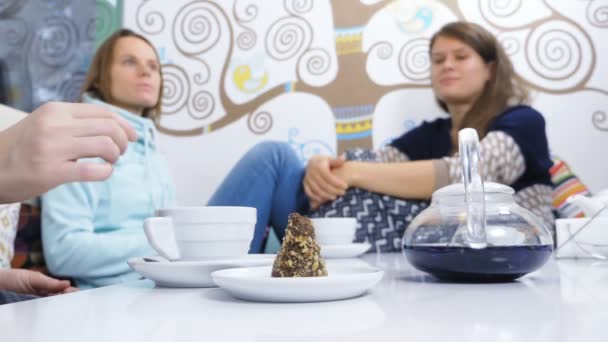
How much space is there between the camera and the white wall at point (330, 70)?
2174mm

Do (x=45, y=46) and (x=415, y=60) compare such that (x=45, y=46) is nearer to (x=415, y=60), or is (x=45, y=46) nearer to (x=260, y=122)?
(x=260, y=122)

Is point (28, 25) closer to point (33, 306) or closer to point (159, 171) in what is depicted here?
point (159, 171)

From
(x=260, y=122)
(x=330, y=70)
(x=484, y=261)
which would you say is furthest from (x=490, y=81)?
(x=484, y=261)

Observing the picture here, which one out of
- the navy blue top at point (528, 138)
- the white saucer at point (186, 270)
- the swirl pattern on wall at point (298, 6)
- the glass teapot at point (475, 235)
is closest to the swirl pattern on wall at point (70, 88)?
the swirl pattern on wall at point (298, 6)

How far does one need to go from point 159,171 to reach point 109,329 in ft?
4.68

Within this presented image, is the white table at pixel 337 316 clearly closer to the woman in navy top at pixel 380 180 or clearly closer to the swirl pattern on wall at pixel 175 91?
the woman in navy top at pixel 380 180

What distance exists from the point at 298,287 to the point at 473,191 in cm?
24

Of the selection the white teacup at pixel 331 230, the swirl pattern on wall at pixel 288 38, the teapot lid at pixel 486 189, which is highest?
the swirl pattern on wall at pixel 288 38

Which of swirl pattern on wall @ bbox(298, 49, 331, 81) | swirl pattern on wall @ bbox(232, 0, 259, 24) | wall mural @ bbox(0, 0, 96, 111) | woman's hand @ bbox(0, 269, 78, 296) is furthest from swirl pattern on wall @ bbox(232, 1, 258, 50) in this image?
woman's hand @ bbox(0, 269, 78, 296)

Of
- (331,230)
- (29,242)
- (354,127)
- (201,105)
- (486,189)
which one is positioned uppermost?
(201,105)

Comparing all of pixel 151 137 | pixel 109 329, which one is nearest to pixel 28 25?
pixel 151 137

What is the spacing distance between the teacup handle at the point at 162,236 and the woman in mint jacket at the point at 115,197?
0.82 m

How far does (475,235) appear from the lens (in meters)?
0.57

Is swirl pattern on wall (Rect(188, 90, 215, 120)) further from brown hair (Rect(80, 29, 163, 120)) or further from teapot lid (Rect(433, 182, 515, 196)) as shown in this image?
teapot lid (Rect(433, 182, 515, 196))
